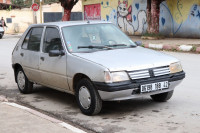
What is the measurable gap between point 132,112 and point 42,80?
201cm

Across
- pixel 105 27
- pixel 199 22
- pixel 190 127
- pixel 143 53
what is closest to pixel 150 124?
pixel 190 127

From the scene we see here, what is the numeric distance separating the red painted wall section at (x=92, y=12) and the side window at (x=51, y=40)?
23.5m

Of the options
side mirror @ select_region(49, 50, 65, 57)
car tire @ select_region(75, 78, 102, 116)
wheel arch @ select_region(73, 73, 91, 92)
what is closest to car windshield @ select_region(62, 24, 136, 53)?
side mirror @ select_region(49, 50, 65, 57)

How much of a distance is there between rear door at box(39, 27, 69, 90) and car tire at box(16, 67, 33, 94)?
2.71 feet

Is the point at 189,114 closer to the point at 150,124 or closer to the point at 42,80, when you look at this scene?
the point at 150,124

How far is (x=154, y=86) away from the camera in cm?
565

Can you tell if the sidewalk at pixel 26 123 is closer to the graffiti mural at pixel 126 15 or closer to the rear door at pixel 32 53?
the rear door at pixel 32 53

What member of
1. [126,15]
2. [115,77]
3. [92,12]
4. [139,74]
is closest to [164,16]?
[126,15]

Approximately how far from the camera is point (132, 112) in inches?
237

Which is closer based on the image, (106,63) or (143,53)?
Result: (106,63)

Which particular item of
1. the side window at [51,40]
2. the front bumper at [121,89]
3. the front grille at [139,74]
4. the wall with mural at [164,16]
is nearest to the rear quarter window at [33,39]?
the side window at [51,40]

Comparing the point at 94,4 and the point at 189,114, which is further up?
the point at 94,4

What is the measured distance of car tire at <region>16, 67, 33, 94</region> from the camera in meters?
7.82

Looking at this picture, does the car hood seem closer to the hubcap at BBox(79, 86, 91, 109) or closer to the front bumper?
the front bumper
